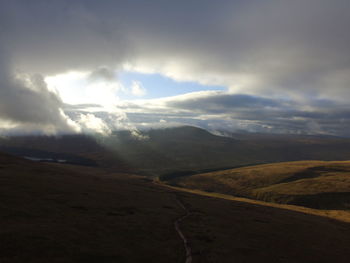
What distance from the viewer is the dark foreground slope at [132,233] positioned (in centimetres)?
3509

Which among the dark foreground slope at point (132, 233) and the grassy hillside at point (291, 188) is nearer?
the dark foreground slope at point (132, 233)

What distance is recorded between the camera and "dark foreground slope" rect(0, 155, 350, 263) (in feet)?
115

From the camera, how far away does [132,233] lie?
46000mm

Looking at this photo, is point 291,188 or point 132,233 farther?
point 291,188

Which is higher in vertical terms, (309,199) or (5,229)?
(5,229)

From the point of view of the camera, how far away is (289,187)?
158m

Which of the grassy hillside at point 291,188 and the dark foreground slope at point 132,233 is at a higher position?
the dark foreground slope at point 132,233

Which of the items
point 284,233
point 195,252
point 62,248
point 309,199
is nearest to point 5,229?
point 62,248

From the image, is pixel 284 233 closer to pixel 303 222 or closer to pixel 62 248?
pixel 303 222

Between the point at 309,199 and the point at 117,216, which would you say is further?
the point at 309,199

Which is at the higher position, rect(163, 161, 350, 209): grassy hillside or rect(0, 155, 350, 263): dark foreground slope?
rect(0, 155, 350, 263): dark foreground slope

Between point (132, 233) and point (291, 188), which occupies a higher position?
point (132, 233)

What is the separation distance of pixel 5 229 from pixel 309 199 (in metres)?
138

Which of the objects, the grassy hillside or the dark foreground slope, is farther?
the grassy hillside
